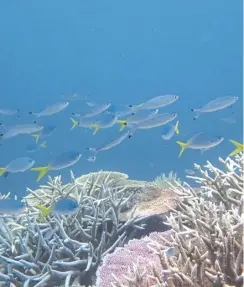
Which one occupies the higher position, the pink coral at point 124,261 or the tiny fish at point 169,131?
the tiny fish at point 169,131

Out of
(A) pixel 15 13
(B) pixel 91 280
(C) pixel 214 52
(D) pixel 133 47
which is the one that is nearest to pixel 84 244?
(B) pixel 91 280

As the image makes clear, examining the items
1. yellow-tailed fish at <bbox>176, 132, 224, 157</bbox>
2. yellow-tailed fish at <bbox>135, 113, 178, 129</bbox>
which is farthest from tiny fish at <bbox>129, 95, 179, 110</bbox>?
yellow-tailed fish at <bbox>176, 132, 224, 157</bbox>

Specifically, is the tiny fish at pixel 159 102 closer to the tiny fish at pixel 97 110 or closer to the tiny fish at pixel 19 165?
the tiny fish at pixel 97 110

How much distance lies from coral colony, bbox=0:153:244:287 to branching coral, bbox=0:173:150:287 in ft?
0.04

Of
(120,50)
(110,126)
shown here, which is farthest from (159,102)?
(120,50)

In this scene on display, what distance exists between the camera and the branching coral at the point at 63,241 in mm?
5109

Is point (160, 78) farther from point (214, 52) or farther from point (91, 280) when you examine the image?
point (91, 280)

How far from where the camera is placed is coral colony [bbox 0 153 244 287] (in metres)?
2.90

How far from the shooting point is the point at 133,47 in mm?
93438

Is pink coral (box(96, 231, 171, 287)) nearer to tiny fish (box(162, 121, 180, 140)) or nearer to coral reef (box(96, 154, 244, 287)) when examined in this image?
coral reef (box(96, 154, 244, 287))

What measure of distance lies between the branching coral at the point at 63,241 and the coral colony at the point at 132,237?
0.01 meters

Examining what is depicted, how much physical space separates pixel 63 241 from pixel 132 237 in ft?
3.11

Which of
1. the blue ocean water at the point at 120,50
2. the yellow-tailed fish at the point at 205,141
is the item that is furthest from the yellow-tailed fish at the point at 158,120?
the blue ocean water at the point at 120,50

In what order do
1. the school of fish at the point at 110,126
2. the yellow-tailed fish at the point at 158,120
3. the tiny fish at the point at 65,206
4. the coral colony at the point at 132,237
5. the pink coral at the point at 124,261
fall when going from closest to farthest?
the coral colony at the point at 132,237, the pink coral at the point at 124,261, the tiny fish at the point at 65,206, the school of fish at the point at 110,126, the yellow-tailed fish at the point at 158,120
